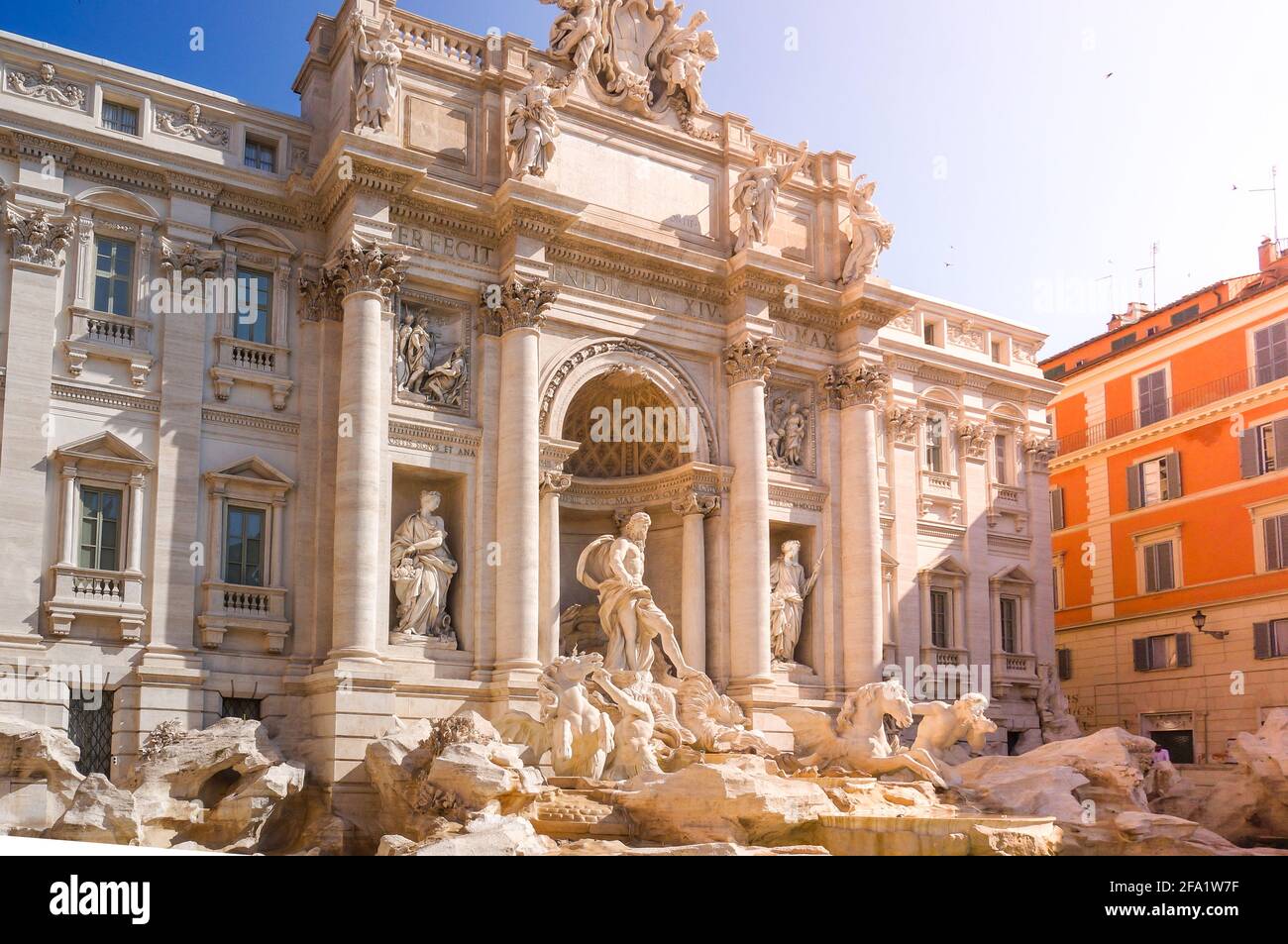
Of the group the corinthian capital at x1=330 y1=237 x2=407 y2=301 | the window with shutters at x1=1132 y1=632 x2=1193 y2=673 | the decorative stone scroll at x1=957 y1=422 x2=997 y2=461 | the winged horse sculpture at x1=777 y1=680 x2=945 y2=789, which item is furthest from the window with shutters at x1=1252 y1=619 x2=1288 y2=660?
the corinthian capital at x1=330 y1=237 x2=407 y2=301

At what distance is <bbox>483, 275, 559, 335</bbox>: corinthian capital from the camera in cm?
2444

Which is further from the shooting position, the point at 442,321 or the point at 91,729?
the point at 442,321

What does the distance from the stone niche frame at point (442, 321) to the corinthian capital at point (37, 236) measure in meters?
5.39

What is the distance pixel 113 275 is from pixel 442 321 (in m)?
5.58

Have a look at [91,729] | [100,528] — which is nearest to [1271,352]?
[100,528]

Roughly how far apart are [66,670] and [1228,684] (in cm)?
2706

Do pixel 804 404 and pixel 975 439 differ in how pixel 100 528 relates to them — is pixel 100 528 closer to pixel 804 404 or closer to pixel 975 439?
pixel 804 404

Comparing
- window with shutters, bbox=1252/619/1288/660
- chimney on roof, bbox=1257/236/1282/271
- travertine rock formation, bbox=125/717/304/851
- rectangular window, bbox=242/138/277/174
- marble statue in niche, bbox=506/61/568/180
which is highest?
chimney on roof, bbox=1257/236/1282/271

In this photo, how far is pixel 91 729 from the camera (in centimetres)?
2089

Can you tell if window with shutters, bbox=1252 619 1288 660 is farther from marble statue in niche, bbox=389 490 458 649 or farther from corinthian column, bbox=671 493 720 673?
marble statue in niche, bbox=389 490 458 649

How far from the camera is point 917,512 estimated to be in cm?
3152

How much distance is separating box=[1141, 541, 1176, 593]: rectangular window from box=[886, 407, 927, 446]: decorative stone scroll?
31.6 feet

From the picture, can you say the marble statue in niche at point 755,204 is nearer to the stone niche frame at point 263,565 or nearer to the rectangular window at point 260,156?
the rectangular window at point 260,156
